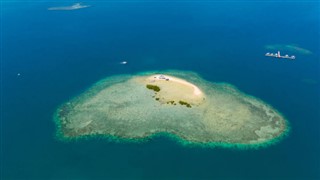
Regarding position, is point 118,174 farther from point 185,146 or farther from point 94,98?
point 94,98

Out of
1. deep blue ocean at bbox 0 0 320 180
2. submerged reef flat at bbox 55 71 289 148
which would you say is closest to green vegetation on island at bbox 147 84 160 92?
submerged reef flat at bbox 55 71 289 148

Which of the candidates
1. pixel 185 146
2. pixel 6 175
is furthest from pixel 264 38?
pixel 6 175

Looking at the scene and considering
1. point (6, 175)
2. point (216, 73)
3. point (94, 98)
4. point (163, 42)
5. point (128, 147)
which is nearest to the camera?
point (6, 175)

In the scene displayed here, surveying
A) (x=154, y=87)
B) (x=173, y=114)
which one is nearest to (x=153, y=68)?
(x=154, y=87)

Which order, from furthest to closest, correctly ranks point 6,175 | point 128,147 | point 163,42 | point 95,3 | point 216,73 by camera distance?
1. point 95,3
2. point 163,42
3. point 216,73
4. point 128,147
5. point 6,175

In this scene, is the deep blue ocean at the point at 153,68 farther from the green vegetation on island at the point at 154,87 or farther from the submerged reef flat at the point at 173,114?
the green vegetation on island at the point at 154,87

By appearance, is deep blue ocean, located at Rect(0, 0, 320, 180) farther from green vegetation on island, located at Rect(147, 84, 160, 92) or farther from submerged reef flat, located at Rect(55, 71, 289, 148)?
green vegetation on island, located at Rect(147, 84, 160, 92)
